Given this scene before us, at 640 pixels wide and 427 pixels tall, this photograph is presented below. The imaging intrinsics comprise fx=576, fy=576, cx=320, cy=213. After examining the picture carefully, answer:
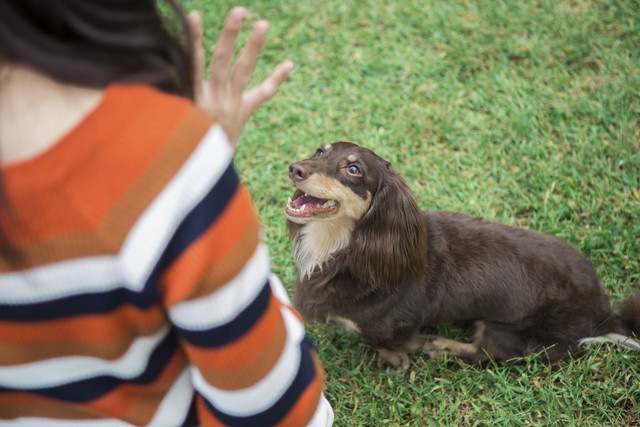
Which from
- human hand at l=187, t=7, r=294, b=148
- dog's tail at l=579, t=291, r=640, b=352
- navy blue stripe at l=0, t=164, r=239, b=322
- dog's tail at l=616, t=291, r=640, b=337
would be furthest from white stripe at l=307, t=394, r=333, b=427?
dog's tail at l=616, t=291, r=640, b=337

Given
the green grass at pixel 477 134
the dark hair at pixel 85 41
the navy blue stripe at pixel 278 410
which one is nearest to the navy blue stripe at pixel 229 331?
the navy blue stripe at pixel 278 410

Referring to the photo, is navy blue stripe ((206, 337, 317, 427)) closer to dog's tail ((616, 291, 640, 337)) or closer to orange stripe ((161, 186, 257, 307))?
orange stripe ((161, 186, 257, 307))

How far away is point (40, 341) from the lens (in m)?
1.08

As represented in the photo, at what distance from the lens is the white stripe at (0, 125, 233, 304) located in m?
0.94

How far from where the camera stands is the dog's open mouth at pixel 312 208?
285cm

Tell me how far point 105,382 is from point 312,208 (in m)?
1.77

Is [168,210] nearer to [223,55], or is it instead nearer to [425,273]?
[223,55]

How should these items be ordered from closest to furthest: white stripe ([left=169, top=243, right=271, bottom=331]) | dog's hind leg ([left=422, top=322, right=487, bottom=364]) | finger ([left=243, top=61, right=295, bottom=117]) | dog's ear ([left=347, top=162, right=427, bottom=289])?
white stripe ([left=169, top=243, right=271, bottom=331])
finger ([left=243, top=61, right=295, bottom=117])
dog's ear ([left=347, top=162, right=427, bottom=289])
dog's hind leg ([left=422, top=322, right=487, bottom=364])

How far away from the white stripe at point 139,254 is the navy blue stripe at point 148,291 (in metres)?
0.01

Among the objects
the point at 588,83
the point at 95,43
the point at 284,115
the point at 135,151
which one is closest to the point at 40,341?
the point at 135,151

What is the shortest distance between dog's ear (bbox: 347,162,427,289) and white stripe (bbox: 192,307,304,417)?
1605mm

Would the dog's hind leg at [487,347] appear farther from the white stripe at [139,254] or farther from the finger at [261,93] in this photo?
the white stripe at [139,254]

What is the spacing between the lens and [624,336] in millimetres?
3010

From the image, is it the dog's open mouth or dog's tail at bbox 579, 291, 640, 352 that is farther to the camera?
dog's tail at bbox 579, 291, 640, 352
